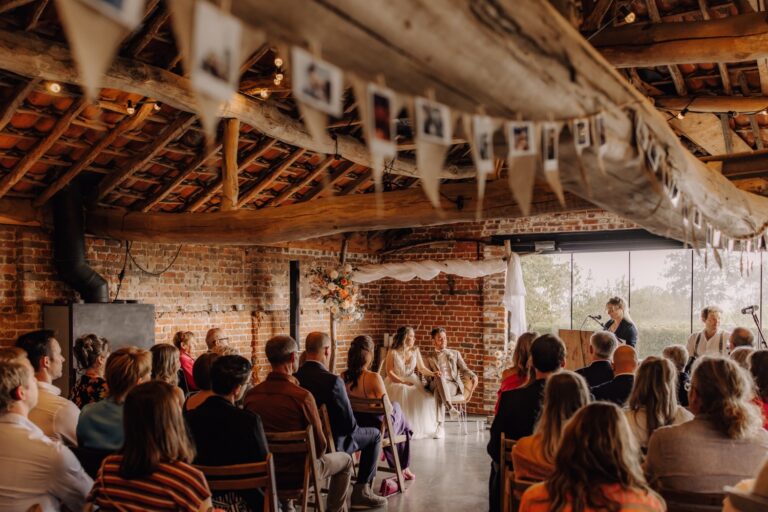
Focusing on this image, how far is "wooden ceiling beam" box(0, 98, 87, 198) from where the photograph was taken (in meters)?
5.95

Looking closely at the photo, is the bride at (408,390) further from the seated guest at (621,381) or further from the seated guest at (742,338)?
the seated guest at (621,381)

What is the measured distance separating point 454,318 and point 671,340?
11.2 feet

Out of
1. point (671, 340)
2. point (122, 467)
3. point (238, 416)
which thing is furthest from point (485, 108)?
Result: point (671, 340)

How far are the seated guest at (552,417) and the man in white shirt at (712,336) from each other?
464 centimetres

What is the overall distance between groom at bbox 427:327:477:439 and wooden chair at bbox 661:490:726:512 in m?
5.99

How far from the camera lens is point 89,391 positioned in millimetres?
4191

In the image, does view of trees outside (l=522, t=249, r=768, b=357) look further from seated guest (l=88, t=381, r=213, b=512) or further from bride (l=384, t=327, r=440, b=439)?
seated guest (l=88, t=381, r=213, b=512)

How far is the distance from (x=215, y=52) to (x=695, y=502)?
9.09 feet

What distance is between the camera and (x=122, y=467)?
8.39 ft

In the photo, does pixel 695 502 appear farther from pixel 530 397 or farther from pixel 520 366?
pixel 520 366

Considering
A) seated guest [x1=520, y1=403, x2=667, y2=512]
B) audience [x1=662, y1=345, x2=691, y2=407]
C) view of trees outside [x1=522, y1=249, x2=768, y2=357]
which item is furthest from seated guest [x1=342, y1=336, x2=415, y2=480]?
view of trees outside [x1=522, y1=249, x2=768, y2=357]

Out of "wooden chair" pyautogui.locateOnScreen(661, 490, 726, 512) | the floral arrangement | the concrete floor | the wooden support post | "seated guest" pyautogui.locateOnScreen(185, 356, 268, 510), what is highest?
the wooden support post

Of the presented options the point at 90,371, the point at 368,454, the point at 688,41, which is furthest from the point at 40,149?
the point at 688,41

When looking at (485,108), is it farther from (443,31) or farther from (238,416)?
(238,416)
